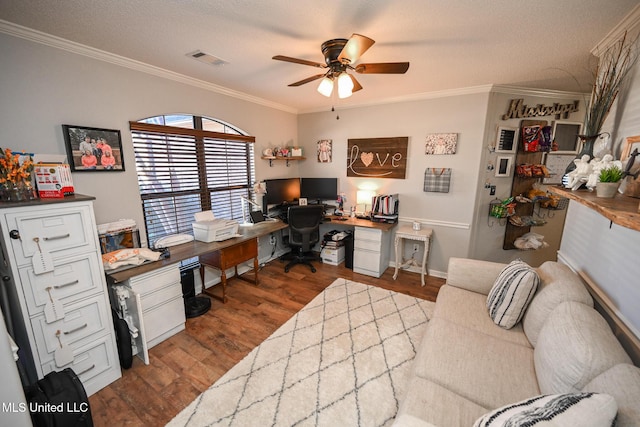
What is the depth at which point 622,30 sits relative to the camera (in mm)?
1629

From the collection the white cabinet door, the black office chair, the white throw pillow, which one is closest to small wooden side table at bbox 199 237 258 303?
the black office chair

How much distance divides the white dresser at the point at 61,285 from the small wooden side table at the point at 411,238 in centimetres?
310

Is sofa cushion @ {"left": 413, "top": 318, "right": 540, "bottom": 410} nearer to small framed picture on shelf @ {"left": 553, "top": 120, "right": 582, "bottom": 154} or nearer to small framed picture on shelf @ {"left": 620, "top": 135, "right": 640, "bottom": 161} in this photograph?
small framed picture on shelf @ {"left": 620, "top": 135, "right": 640, "bottom": 161}

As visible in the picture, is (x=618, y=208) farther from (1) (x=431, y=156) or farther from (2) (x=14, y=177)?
(2) (x=14, y=177)

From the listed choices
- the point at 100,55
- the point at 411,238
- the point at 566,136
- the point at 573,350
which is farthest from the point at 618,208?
the point at 100,55

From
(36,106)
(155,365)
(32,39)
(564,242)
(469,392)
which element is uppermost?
(32,39)

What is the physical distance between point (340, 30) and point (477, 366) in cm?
225

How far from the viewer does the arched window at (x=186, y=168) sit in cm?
251

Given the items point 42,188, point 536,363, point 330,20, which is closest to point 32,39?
point 42,188

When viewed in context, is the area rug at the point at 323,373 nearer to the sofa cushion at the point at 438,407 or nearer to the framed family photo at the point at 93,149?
the sofa cushion at the point at 438,407

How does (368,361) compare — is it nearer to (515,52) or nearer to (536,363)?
(536,363)

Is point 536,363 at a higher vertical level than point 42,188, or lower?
lower

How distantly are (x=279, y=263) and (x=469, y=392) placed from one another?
122 inches

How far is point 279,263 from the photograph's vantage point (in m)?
4.00
